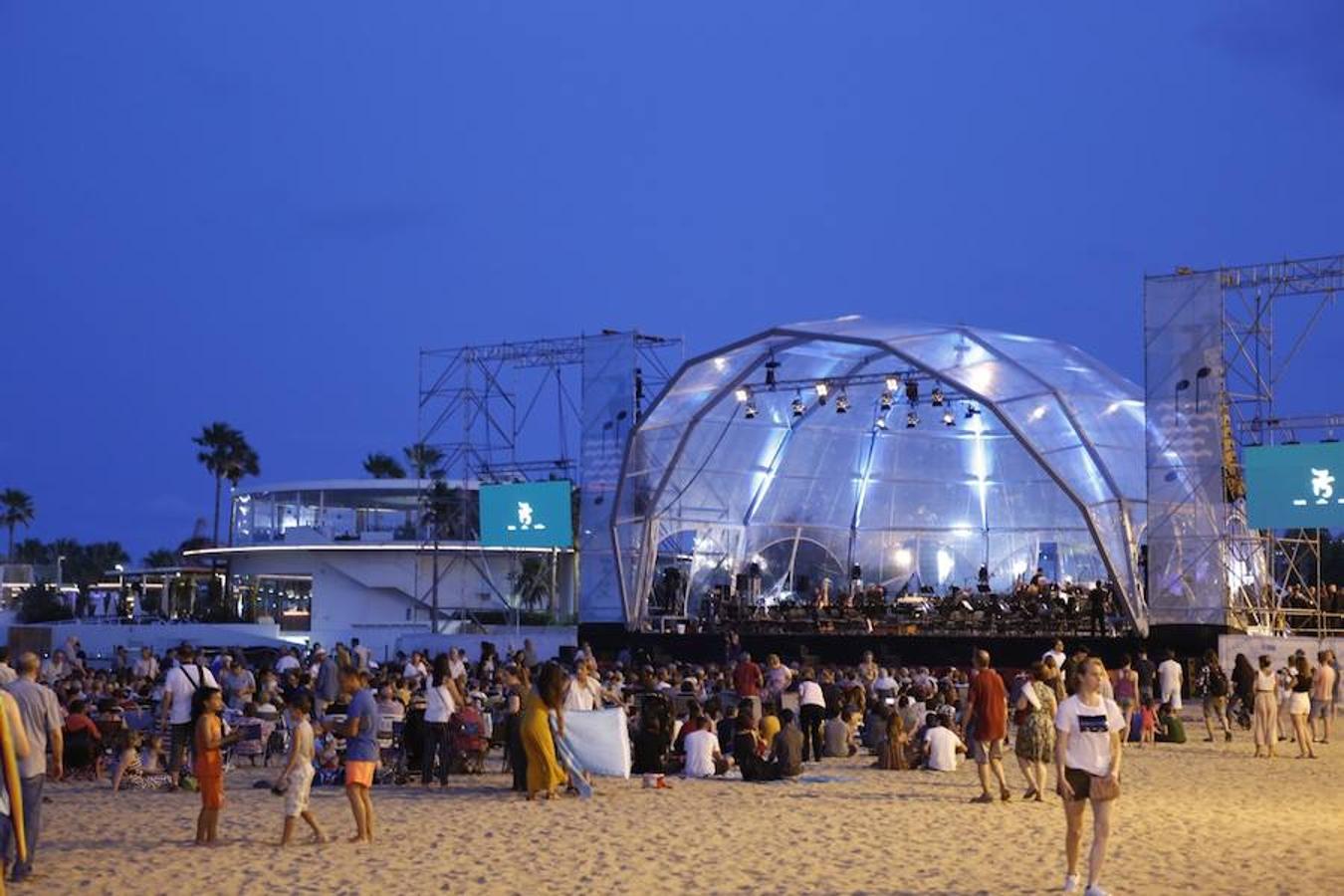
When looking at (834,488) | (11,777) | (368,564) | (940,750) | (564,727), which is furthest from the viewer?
(368,564)

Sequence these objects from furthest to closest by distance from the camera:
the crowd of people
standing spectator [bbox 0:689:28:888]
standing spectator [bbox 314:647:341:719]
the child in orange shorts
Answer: standing spectator [bbox 314:647:341:719] → the child in orange shorts → the crowd of people → standing spectator [bbox 0:689:28:888]

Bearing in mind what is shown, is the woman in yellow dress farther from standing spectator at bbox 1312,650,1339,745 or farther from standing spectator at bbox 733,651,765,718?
standing spectator at bbox 1312,650,1339,745

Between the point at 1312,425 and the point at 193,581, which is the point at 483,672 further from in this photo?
the point at 193,581

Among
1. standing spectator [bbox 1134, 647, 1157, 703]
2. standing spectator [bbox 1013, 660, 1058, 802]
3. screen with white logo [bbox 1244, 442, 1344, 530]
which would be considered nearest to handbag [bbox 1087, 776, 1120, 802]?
standing spectator [bbox 1013, 660, 1058, 802]

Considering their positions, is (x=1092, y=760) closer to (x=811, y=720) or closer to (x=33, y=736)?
(x=33, y=736)

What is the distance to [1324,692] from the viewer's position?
19125mm

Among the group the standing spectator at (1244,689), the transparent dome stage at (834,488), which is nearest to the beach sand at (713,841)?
the standing spectator at (1244,689)

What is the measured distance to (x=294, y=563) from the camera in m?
47.3

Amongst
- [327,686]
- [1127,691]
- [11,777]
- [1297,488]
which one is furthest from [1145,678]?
[11,777]

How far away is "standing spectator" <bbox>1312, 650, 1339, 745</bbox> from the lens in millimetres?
19094

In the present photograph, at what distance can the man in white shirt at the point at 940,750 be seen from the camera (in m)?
16.3

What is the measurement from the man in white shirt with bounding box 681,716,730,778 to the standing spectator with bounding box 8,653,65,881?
23.5ft

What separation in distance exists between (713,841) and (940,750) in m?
5.67

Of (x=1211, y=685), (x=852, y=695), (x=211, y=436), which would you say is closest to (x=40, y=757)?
(x=852, y=695)
